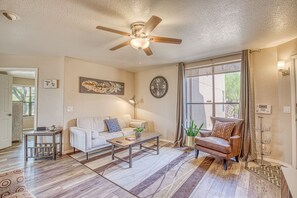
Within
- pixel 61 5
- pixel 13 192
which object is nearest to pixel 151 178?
pixel 13 192

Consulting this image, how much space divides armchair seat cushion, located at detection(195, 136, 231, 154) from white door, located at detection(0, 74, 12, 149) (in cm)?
512

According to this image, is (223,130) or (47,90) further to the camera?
(47,90)

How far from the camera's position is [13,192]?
152 centimetres

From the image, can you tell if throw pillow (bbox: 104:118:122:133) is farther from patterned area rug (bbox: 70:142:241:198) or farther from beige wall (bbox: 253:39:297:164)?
beige wall (bbox: 253:39:297:164)

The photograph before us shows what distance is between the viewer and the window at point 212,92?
3625mm

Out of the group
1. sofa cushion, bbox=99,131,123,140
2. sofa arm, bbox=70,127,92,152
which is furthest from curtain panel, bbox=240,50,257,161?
sofa arm, bbox=70,127,92,152

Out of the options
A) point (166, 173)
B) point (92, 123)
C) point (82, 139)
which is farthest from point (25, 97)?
point (166, 173)

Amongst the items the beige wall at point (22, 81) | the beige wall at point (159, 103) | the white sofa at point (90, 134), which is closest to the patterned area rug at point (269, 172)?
the beige wall at point (159, 103)

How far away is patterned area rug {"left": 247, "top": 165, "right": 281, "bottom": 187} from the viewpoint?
2.38 m

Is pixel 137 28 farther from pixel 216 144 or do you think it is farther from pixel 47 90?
pixel 47 90

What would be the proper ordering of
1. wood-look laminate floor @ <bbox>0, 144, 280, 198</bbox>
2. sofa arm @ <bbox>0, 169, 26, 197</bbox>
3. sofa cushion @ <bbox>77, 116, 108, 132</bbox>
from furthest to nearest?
sofa cushion @ <bbox>77, 116, 108, 132</bbox>
wood-look laminate floor @ <bbox>0, 144, 280, 198</bbox>
sofa arm @ <bbox>0, 169, 26, 197</bbox>

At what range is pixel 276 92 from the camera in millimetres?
3068

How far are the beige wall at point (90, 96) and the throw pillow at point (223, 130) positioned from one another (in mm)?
3066

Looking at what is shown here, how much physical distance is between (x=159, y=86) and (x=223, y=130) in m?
2.40
